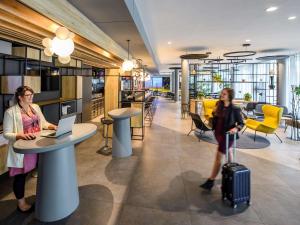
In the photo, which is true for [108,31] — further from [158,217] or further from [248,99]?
[248,99]

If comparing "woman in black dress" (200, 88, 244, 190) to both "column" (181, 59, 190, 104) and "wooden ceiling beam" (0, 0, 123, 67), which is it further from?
"column" (181, 59, 190, 104)

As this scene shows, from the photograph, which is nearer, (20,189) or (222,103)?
(20,189)

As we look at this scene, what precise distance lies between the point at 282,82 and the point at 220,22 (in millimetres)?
7664

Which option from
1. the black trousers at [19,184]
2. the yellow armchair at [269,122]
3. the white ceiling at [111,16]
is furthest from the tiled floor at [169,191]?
the white ceiling at [111,16]

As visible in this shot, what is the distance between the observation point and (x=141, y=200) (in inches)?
115

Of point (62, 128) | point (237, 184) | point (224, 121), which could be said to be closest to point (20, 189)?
point (62, 128)

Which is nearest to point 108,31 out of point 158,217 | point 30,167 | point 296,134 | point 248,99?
point 30,167

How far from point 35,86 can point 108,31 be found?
80.3 inches

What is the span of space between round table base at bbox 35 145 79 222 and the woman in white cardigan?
0.22m

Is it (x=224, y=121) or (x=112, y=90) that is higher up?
(x=112, y=90)

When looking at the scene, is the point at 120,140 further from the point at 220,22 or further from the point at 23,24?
the point at 220,22

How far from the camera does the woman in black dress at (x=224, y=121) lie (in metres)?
3.02

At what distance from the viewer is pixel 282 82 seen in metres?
11.2

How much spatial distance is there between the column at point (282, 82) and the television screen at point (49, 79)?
36.1ft
